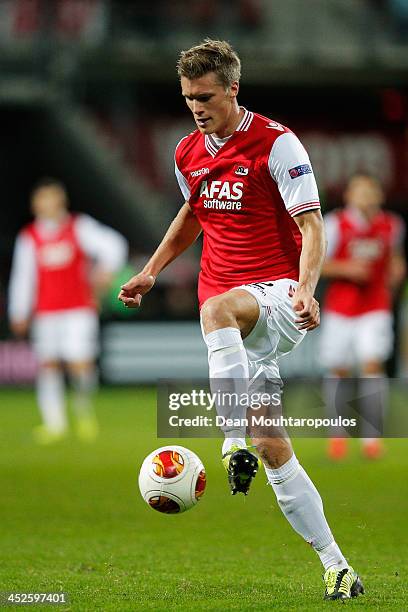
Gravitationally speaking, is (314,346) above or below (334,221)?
below

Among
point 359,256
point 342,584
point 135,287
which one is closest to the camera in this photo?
point 342,584

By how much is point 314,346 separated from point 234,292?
1077 centimetres

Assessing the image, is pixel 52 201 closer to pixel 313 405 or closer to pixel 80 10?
pixel 313 405

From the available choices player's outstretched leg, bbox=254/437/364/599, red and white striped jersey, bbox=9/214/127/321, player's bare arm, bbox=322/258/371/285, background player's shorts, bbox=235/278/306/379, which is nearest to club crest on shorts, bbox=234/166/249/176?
background player's shorts, bbox=235/278/306/379

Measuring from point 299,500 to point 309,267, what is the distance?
3.35 feet

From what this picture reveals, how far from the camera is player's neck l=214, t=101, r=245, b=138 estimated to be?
209 inches

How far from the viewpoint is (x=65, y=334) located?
13008 millimetres

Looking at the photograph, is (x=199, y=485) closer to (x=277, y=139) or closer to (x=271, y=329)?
(x=271, y=329)

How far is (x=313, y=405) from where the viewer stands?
6.05 metres

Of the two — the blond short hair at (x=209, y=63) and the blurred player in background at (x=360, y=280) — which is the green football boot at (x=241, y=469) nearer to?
the blond short hair at (x=209, y=63)

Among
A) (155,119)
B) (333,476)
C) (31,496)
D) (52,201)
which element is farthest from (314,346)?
(155,119)

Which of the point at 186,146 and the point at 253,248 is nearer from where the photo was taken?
the point at 253,248

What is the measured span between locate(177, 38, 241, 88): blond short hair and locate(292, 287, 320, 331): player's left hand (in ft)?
3.22

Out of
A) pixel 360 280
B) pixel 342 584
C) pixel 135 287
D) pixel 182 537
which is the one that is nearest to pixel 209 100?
pixel 135 287
